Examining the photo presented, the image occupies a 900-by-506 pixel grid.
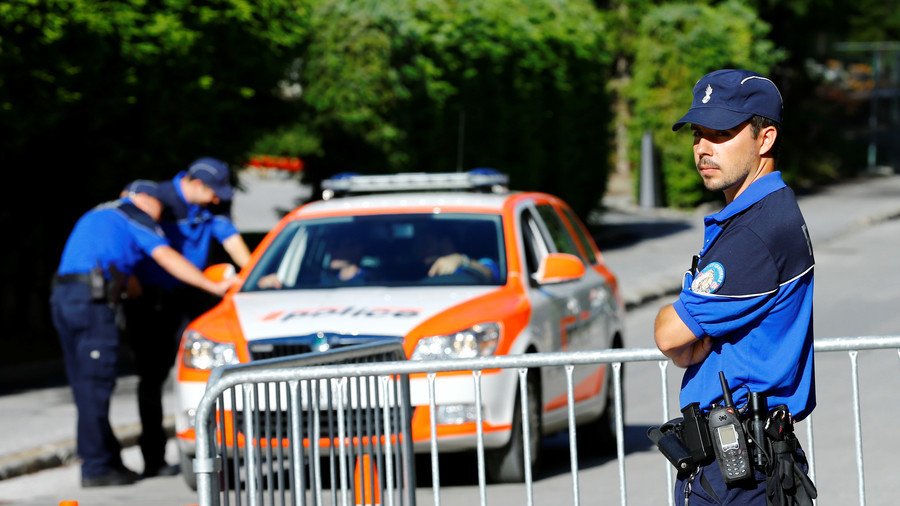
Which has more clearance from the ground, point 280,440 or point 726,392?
point 726,392

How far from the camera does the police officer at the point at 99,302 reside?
9.27m

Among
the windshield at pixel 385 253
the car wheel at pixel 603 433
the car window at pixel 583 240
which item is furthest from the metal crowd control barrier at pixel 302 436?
the car window at pixel 583 240

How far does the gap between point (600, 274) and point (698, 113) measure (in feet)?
21.7

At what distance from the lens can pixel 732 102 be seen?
4023 millimetres

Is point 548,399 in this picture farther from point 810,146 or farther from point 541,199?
point 810,146

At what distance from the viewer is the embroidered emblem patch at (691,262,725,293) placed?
3.91 m

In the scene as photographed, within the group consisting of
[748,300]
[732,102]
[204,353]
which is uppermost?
[732,102]

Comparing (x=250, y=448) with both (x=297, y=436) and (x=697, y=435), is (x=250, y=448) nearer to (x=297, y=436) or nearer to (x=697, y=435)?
(x=297, y=436)

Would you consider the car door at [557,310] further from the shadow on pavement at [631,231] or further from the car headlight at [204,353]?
the shadow on pavement at [631,231]

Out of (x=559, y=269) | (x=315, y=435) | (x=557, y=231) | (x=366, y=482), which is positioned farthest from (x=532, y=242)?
(x=315, y=435)

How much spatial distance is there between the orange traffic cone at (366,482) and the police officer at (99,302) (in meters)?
3.79

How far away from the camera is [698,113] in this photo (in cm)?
405

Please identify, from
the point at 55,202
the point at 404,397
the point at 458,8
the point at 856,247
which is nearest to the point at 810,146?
the point at 856,247

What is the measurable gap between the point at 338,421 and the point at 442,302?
3.41 meters
